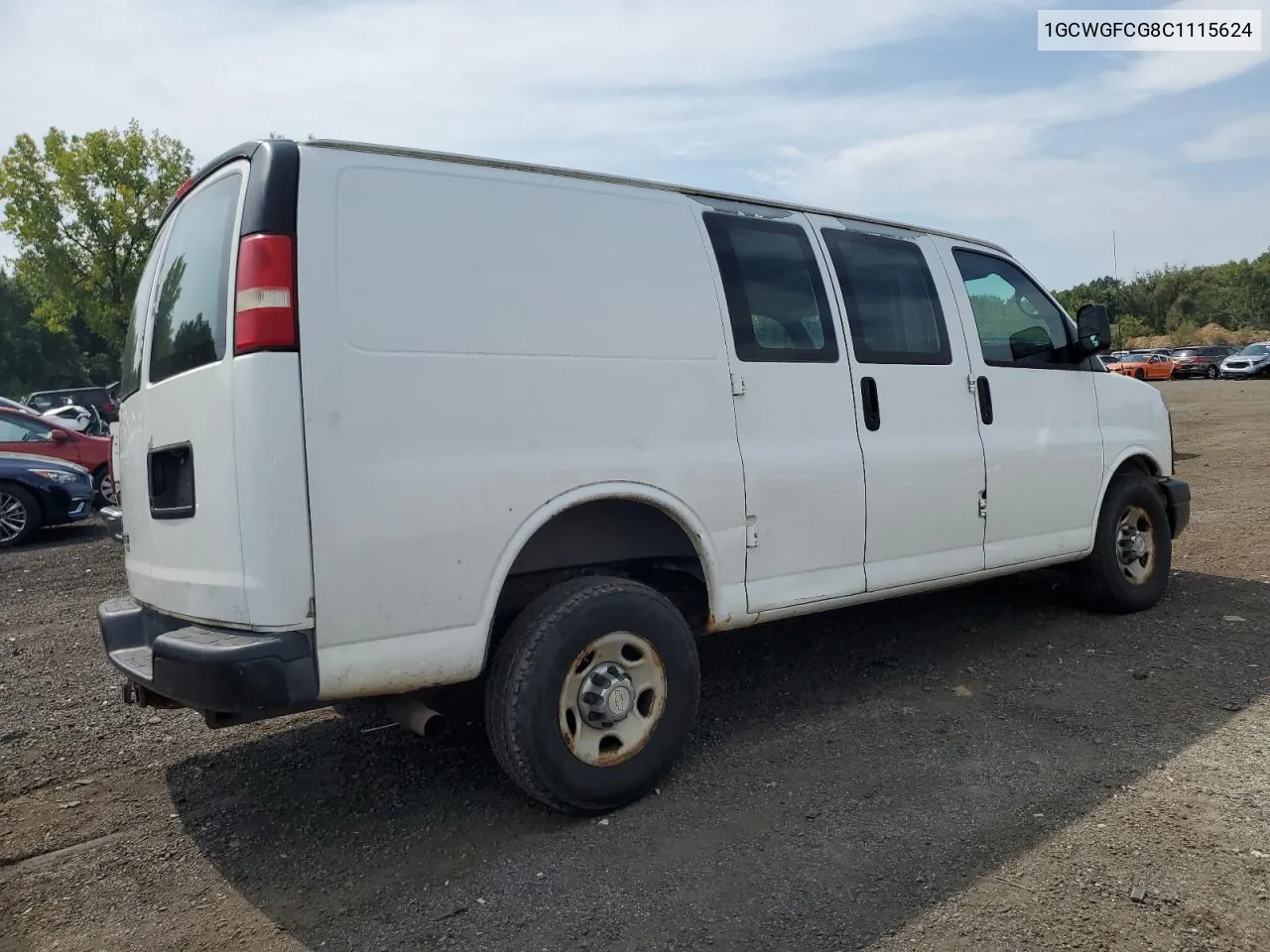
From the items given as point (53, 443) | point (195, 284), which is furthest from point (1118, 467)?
point (53, 443)

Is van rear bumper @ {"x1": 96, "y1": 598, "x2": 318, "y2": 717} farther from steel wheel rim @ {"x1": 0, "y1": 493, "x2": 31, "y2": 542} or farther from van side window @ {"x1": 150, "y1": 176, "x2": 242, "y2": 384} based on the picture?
steel wheel rim @ {"x1": 0, "y1": 493, "x2": 31, "y2": 542}

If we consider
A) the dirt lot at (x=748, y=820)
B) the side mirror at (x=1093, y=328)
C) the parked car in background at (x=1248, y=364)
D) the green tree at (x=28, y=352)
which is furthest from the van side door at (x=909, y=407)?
the green tree at (x=28, y=352)

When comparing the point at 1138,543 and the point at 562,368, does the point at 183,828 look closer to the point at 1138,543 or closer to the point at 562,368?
the point at 562,368

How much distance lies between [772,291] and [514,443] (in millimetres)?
1424

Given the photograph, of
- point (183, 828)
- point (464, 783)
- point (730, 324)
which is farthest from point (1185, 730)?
point (183, 828)

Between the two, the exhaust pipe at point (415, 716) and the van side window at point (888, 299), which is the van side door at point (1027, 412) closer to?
the van side window at point (888, 299)

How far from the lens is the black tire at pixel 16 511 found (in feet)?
34.5

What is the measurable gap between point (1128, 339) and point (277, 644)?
71.3 m

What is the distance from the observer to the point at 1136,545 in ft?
19.0

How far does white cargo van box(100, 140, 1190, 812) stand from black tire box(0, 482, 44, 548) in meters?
8.04

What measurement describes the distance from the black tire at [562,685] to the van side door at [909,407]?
120 centimetres

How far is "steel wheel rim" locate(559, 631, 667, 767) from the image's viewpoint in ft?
10.9

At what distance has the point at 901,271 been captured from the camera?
15.4ft

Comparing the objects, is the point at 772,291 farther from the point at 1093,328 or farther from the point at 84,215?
the point at 84,215
